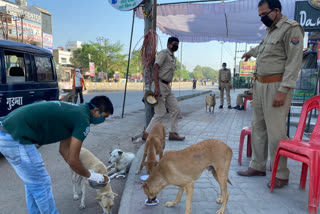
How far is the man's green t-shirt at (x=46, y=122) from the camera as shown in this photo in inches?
74.4

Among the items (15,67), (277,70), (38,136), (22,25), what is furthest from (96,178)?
(22,25)

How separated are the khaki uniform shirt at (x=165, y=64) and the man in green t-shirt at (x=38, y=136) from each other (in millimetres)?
2760

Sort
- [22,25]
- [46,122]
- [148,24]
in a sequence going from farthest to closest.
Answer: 1. [22,25]
2. [148,24]
3. [46,122]

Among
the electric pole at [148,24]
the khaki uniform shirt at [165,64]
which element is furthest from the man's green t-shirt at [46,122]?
the electric pole at [148,24]

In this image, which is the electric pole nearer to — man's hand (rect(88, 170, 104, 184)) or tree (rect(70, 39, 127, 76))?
man's hand (rect(88, 170, 104, 184))

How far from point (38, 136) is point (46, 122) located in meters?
0.16

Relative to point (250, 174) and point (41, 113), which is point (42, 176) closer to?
point (41, 113)

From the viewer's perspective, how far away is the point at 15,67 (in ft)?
15.6

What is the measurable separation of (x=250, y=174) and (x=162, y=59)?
108 inches

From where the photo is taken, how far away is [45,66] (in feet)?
17.9

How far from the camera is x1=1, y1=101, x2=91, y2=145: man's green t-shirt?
1.89 meters

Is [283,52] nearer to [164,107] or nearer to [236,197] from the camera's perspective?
[236,197]

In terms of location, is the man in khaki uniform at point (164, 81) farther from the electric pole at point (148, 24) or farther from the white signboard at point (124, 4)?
the white signboard at point (124, 4)

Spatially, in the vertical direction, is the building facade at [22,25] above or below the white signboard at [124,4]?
above
